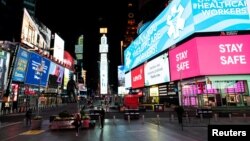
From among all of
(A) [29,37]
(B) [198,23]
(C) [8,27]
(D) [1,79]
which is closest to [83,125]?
(D) [1,79]

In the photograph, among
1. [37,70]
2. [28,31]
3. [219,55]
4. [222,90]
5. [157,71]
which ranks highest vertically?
[28,31]

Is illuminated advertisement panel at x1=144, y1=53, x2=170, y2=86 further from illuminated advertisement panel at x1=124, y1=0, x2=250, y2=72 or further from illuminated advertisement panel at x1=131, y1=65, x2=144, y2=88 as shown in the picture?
illuminated advertisement panel at x1=124, y1=0, x2=250, y2=72

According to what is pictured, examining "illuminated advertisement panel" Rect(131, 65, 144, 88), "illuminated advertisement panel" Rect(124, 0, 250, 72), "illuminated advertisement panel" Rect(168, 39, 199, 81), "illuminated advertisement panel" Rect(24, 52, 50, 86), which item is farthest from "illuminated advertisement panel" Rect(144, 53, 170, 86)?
"illuminated advertisement panel" Rect(24, 52, 50, 86)

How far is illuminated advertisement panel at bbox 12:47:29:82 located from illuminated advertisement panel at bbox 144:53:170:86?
104 ft

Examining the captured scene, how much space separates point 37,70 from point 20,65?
1072 cm

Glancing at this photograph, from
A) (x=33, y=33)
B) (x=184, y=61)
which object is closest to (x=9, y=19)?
(x=33, y=33)

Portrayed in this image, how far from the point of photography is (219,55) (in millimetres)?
38406

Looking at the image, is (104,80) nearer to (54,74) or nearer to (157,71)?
(54,74)

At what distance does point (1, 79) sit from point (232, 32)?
41.0m

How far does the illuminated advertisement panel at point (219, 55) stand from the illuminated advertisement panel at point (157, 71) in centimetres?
1122

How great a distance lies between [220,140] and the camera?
4.34m

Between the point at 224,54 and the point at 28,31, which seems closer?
the point at 224,54

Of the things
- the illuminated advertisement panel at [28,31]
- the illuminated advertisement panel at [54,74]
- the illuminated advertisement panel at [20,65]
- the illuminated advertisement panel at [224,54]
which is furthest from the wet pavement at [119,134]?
the illuminated advertisement panel at [54,74]

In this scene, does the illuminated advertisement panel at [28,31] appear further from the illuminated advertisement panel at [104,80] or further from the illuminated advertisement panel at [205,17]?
the illuminated advertisement panel at [104,80]
